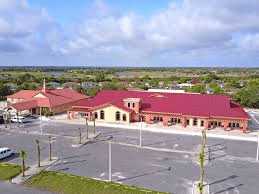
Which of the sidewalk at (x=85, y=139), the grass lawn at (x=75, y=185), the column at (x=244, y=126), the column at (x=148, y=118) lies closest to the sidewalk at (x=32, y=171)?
the grass lawn at (x=75, y=185)

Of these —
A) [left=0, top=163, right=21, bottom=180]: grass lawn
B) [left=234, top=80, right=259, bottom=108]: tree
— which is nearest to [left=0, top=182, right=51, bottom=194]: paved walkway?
[left=0, top=163, right=21, bottom=180]: grass lawn

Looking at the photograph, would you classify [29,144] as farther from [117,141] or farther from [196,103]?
[196,103]

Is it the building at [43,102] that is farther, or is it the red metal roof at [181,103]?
the building at [43,102]

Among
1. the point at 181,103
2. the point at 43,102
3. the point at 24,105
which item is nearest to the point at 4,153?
the point at 24,105

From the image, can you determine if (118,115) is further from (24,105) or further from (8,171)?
(8,171)

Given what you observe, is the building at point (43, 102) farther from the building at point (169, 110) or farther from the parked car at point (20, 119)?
the building at point (169, 110)

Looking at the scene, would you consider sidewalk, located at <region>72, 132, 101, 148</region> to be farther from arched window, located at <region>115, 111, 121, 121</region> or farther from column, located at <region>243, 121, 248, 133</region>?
column, located at <region>243, 121, 248, 133</region>

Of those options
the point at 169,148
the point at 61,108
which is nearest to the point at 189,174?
the point at 169,148
